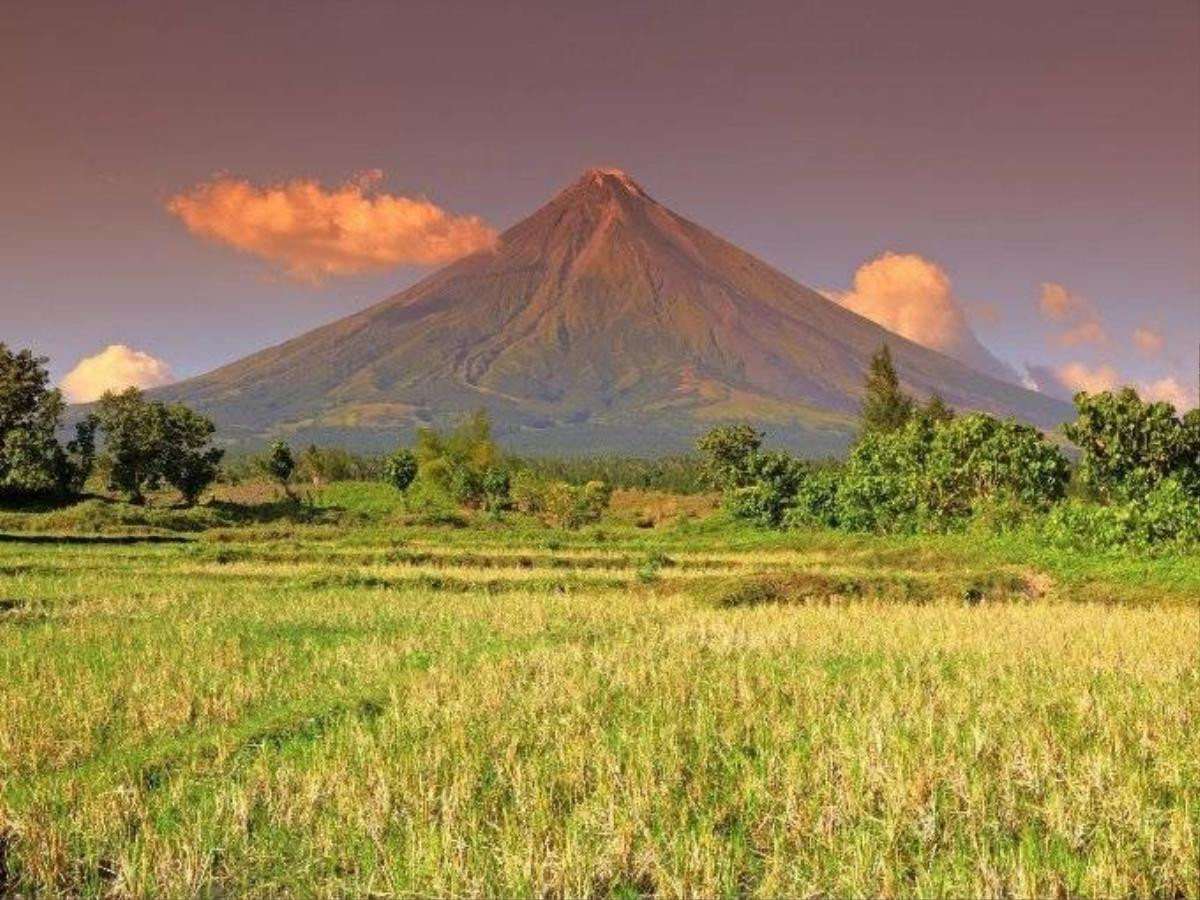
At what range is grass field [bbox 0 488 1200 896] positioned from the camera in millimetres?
7297

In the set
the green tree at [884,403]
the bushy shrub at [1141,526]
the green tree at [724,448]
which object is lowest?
the bushy shrub at [1141,526]

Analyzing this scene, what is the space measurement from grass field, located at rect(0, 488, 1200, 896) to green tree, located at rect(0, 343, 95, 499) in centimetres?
5162

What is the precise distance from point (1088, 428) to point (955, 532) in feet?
32.0

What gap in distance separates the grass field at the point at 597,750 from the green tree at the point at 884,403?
210 ft

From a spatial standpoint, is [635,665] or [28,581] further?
[28,581]

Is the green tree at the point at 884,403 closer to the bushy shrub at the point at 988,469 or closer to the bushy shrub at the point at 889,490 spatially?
the bushy shrub at the point at 889,490

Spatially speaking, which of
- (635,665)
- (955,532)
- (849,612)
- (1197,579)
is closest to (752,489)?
(955,532)

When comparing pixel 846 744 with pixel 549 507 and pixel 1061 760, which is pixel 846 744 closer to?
pixel 1061 760

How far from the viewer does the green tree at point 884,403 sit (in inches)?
3440

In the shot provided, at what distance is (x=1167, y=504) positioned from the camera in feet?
128

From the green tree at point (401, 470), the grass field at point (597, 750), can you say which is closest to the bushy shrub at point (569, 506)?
the green tree at point (401, 470)

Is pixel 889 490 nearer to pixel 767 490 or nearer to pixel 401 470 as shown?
pixel 767 490

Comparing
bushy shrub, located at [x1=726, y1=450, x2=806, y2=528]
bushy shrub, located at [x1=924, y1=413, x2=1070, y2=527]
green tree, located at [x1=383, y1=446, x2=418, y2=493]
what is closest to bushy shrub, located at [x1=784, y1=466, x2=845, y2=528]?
bushy shrub, located at [x1=726, y1=450, x2=806, y2=528]

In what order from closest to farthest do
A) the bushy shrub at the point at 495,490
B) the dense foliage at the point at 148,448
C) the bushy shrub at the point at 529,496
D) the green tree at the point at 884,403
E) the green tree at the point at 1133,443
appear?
the green tree at the point at 1133,443
the dense foliage at the point at 148,448
the bushy shrub at the point at 529,496
the bushy shrub at the point at 495,490
the green tree at the point at 884,403
